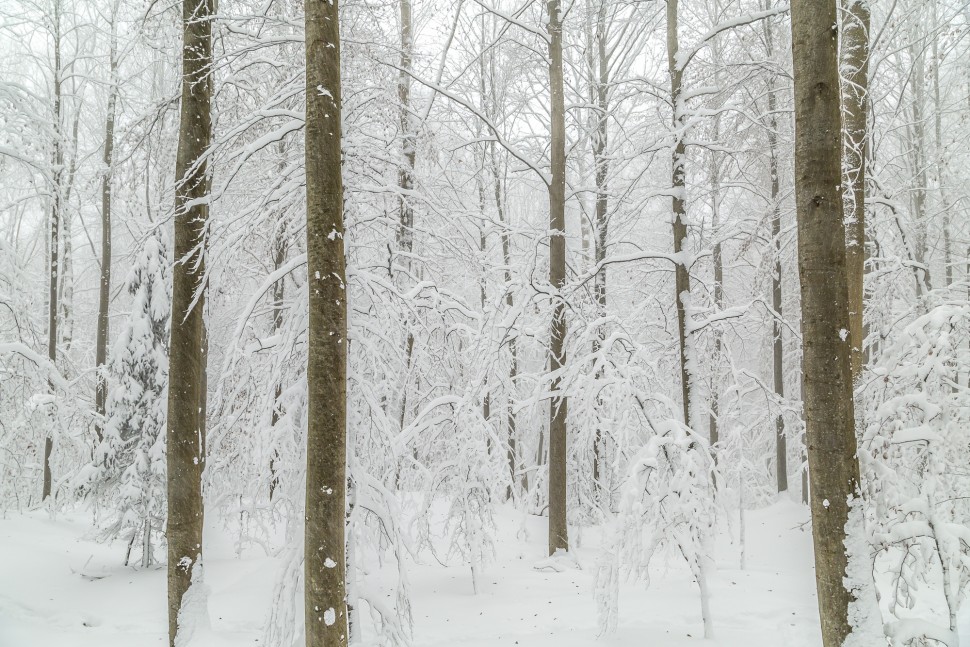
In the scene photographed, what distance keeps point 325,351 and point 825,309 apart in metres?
3.54

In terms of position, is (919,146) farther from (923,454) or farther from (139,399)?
(139,399)

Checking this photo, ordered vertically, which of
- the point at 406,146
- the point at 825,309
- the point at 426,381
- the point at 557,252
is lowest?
the point at 426,381

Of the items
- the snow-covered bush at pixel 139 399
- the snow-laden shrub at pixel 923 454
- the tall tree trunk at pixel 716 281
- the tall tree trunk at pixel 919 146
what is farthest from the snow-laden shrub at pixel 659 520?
the tall tree trunk at pixel 919 146

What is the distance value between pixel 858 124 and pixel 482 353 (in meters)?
6.20

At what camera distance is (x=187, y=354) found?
20.2 feet

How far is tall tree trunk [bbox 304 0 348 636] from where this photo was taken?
14.2 feet

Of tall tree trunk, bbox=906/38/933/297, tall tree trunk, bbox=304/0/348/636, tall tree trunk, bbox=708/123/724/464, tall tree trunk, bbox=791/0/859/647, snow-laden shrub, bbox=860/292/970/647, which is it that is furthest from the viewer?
tall tree trunk, bbox=906/38/933/297

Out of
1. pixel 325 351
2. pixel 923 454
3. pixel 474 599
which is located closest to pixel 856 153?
pixel 923 454

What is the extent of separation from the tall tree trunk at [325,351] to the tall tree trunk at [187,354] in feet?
7.14

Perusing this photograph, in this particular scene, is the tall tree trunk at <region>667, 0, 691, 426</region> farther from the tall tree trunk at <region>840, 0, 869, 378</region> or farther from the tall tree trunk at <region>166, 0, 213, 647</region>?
the tall tree trunk at <region>166, 0, 213, 647</region>

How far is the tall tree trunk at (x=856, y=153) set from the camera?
7.04m

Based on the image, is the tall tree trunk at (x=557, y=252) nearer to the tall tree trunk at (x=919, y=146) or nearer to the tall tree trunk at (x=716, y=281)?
the tall tree trunk at (x=716, y=281)

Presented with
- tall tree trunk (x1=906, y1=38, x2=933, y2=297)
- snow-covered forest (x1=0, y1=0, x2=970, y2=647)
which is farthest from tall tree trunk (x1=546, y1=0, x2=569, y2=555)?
tall tree trunk (x1=906, y1=38, x2=933, y2=297)

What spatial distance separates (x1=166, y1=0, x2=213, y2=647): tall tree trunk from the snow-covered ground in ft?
3.15
